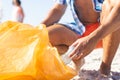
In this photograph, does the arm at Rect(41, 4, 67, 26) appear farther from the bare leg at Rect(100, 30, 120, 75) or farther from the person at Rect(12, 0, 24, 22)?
the person at Rect(12, 0, 24, 22)

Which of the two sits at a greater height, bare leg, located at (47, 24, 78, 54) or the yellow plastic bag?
the yellow plastic bag

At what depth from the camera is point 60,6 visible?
2.82 m

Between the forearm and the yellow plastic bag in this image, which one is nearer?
the yellow plastic bag

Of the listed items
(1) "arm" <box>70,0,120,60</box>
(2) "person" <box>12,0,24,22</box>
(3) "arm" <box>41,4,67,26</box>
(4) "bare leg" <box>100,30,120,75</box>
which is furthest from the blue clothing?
(2) "person" <box>12,0,24,22</box>

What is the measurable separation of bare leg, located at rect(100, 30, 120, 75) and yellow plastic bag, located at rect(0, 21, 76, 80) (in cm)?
68

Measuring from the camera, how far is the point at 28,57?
1.62 metres

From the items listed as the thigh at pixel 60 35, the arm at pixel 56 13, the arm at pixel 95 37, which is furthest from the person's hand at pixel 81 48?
the arm at pixel 56 13

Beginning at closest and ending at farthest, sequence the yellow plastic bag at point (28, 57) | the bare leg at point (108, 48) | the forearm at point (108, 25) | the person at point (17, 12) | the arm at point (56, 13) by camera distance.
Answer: the yellow plastic bag at point (28, 57) → the forearm at point (108, 25) → the bare leg at point (108, 48) → the arm at point (56, 13) → the person at point (17, 12)

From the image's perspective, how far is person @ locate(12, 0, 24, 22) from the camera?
4.71 m

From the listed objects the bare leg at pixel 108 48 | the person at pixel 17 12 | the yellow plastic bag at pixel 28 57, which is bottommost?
the person at pixel 17 12

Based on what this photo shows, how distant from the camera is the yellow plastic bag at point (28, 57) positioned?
1582mm

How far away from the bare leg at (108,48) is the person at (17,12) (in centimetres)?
238

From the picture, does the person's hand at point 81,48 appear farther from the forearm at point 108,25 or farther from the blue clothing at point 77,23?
the blue clothing at point 77,23

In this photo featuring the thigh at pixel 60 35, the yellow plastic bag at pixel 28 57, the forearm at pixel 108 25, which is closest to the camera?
the yellow plastic bag at pixel 28 57
